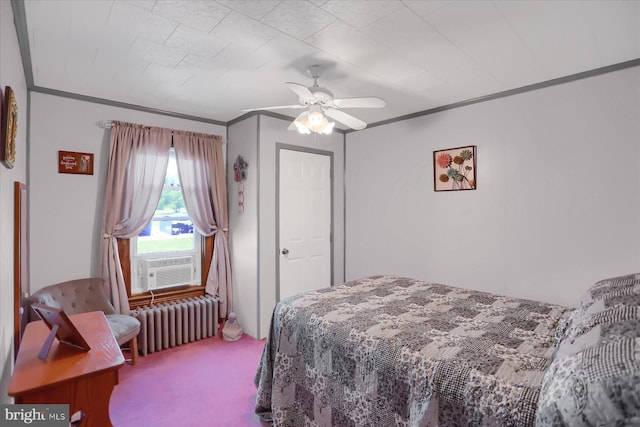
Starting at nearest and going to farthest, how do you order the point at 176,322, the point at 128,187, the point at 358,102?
the point at 358,102
the point at 128,187
the point at 176,322

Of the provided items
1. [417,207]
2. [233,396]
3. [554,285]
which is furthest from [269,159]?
[554,285]

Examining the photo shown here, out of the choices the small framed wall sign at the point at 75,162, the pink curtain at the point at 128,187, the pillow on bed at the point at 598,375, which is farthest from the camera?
the pink curtain at the point at 128,187

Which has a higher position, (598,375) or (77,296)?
(598,375)

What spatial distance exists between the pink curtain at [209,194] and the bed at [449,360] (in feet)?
5.66

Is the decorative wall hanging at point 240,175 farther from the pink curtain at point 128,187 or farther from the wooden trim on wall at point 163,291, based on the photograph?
the pink curtain at point 128,187

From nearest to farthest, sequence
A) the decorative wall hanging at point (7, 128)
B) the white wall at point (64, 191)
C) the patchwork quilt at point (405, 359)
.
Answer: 1. the patchwork quilt at point (405, 359)
2. the decorative wall hanging at point (7, 128)
3. the white wall at point (64, 191)

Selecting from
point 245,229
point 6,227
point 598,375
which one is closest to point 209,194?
point 245,229

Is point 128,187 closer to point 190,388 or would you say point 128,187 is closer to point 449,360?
point 190,388

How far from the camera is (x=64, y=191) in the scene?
3.05m

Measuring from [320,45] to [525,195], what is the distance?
226 cm

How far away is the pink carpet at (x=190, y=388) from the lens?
2227 millimetres

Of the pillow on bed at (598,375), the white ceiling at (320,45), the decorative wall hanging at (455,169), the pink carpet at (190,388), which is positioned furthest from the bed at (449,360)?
the white ceiling at (320,45)

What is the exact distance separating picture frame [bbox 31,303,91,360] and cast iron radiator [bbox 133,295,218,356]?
1696mm

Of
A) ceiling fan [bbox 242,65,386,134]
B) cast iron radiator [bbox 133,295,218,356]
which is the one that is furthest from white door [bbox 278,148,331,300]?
ceiling fan [bbox 242,65,386,134]
